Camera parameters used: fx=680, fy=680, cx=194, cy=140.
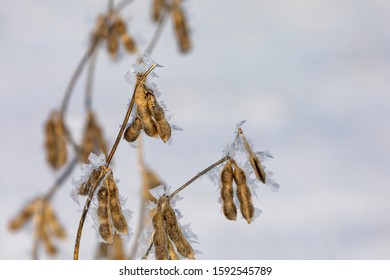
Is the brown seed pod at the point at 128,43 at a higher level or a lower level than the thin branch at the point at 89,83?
higher

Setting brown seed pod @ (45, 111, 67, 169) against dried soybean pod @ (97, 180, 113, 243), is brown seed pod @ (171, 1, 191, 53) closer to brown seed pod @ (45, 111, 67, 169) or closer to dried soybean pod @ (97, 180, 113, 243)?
brown seed pod @ (45, 111, 67, 169)

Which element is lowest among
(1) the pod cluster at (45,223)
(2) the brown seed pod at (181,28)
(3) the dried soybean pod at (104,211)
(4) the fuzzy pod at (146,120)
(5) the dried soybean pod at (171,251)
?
(5) the dried soybean pod at (171,251)

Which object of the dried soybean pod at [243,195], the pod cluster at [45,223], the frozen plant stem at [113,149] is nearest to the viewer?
the frozen plant stem at [113,149]

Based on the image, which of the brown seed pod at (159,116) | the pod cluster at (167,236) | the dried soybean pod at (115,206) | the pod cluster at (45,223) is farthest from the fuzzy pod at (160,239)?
the pod cluster at (45,223)

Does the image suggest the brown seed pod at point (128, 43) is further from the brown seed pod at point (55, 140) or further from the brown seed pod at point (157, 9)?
the brown seed pod at point (55, 140)

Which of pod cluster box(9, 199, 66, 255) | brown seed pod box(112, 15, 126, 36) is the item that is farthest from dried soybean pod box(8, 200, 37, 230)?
brown seed pod box(112, 15, 126, 36)

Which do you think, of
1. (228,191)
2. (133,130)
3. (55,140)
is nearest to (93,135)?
(55,140)
